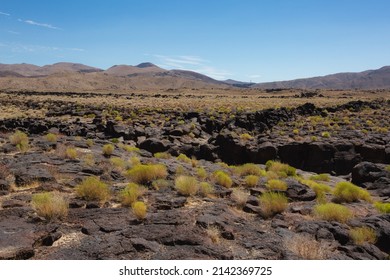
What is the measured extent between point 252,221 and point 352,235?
2.53 metres

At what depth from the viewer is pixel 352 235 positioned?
8.29 meters

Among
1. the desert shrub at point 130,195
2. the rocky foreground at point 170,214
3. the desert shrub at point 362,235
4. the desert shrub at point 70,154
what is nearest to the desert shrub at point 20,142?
the rocky foreground at point 170,214

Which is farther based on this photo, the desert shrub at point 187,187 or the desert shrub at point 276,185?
the desert shrub at point 276,185

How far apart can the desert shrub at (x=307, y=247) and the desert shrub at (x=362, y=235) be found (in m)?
0.92

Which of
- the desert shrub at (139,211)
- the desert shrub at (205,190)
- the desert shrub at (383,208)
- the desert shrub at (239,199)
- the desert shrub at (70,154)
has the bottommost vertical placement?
the desert shrub at (383,208)

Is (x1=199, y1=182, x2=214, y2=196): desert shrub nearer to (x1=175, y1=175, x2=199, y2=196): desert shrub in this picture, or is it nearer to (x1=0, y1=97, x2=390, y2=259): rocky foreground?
(x1=0, y1=97, x2=390, y2=259): rocky foreground

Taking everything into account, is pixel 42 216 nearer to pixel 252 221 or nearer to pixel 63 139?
pixel 252 221

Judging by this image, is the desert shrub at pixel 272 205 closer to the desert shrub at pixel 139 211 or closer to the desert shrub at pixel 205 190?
the desert shrub at pixel 205 190

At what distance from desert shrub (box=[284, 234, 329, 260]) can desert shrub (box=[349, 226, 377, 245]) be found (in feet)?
3.02

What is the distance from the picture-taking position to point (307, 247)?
7355 millimetres

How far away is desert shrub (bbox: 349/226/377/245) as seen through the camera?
8.20 meters

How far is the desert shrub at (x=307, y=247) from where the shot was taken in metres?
7.16

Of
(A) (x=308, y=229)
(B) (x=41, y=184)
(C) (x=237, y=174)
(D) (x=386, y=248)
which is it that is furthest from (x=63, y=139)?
(D) (x=386, y=248)

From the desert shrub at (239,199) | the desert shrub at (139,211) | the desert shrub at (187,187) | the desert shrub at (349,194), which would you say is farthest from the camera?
the desert shrub at (349,194)
